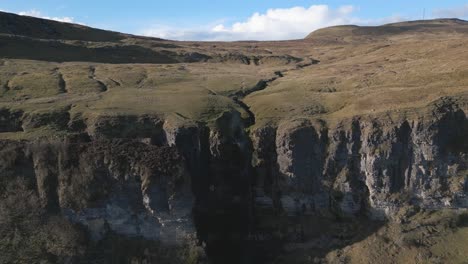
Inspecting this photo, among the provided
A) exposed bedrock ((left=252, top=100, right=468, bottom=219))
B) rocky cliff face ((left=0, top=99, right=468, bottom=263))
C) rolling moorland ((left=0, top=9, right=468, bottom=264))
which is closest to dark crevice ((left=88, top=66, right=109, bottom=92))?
rolling moorland ((left=0, top=9, right=468, bottom=264))

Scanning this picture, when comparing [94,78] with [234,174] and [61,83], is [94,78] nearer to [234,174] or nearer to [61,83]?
[61,83]

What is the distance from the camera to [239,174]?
227 feet

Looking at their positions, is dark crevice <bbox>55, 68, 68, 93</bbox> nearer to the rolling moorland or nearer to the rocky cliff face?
the rolling moorland

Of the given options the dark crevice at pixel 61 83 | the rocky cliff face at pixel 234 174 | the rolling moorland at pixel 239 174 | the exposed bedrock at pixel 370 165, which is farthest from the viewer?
the dark crevice at pixel 61 83

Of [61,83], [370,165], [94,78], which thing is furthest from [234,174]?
[94,78]

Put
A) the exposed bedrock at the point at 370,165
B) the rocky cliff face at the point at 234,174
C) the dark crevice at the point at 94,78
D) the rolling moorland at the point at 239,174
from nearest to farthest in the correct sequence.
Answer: the rolling moorland at the point at 239,174 → the rocky cliff face at the point at 234,174 → the exposed bedrock at the point at 370,165 → the dark crevice at the point at 94,78

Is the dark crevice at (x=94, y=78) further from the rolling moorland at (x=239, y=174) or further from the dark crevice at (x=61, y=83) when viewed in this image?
the dark crevice at (x=61, y=83)

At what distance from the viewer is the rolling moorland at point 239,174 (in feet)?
187

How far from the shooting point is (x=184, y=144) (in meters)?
65.5

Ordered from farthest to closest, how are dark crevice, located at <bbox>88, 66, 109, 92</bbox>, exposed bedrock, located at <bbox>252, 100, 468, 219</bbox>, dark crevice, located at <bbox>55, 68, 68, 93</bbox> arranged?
1. dark crevice, located at <bbox>88, 66, 109, 92</bbox>
2. dark crevice, located at <bbox>55, 68, 68, 93</bbox>
3. exposed bedrock, located at <bbox>252, 100, 468, 219</bbox>

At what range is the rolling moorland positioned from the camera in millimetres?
57062

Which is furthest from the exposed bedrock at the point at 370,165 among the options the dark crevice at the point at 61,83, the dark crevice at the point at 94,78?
the dark crevice at the point at 61,83

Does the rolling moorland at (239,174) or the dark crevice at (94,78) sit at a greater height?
the dark crevice at (94,78)

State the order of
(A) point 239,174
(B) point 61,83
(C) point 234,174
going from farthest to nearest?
1. (B) point 61,83
2. (A) point 239,174
3. (C) point 234,174
